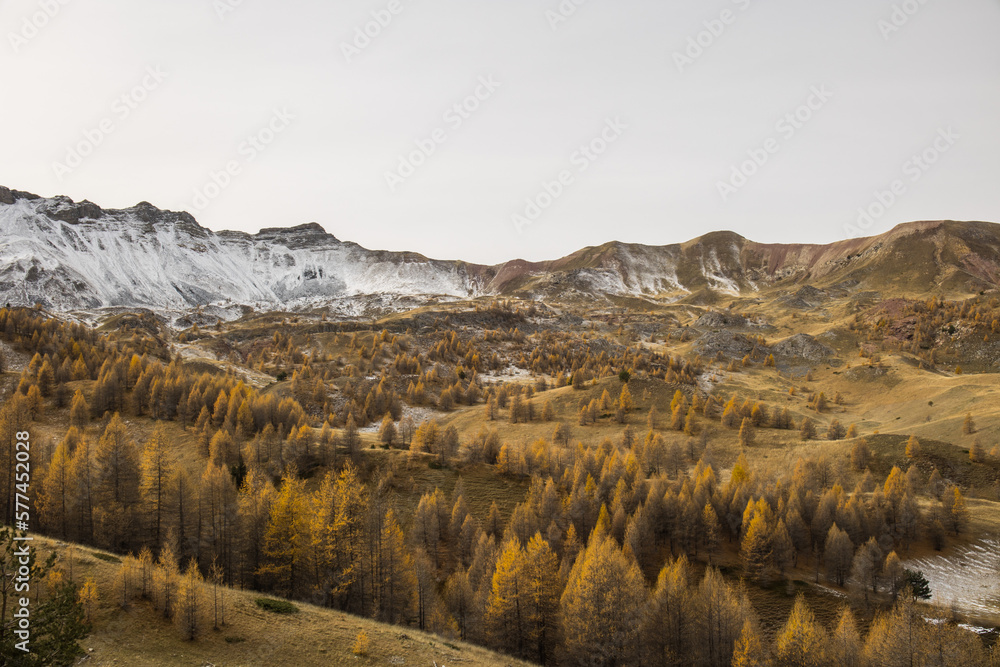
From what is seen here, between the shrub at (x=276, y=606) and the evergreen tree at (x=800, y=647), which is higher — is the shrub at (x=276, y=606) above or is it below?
above

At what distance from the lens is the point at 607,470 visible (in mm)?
85875

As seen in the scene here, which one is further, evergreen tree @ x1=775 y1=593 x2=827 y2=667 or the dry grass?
evergreen tree @ x1=775 y1=593 x2=827 y2=667

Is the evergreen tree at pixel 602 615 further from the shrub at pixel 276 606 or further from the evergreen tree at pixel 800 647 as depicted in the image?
the shrub at pixel 276 606

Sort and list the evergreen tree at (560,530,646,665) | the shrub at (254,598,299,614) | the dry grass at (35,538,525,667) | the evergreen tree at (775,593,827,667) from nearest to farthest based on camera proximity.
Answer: the dry grass at (35,538,525,667)
the shrub at (254,598,299,614)
the evergreen tree at (775,593,827,667)
the evergreen tree at (560,530,646,665)

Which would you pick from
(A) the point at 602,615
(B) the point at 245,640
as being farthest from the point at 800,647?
(B) the point at 245,640

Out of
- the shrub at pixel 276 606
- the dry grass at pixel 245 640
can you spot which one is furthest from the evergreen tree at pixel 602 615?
the shrub at pixel 276 606

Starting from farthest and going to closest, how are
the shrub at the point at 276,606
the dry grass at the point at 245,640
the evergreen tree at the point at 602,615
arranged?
the evergreen tree at the point at 602,615 → the shrub at the point at 276,606 → the dry grass at the point at 245,640

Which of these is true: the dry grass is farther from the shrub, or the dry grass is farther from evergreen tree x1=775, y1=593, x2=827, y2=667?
evergreen tree x1=775, y1=593, x2=827, y2=667

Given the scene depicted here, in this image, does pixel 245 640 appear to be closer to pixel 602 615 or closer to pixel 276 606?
pixel 276 606

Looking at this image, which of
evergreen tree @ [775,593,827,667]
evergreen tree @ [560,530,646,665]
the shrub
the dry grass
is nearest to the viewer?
the dry grass

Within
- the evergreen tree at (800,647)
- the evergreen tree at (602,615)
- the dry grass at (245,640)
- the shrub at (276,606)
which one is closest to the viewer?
the dry grass at (245,640)

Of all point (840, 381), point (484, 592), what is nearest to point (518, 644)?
point (484, 592)

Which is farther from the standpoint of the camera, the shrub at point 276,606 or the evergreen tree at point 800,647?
the evergreen tree at point 800,647

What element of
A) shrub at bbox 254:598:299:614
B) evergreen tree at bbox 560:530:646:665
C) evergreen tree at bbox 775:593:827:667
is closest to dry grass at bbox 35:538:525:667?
shrub at bbox 254:598:299:614
